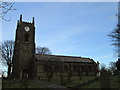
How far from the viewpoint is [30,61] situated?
1736 inches

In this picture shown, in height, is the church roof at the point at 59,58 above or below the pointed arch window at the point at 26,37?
below

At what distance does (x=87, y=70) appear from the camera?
49.2m

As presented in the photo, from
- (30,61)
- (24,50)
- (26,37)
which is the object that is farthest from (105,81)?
(26,37)

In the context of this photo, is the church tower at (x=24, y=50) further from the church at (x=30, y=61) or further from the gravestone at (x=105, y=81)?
the gravestone at (x=105, y=81)

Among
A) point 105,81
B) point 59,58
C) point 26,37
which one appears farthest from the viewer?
point 59,58

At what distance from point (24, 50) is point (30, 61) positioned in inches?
156

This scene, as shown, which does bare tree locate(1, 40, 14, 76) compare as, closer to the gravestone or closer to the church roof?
the church roof

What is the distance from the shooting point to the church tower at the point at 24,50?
4240 centimetres

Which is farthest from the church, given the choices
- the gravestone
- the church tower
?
the gravestone

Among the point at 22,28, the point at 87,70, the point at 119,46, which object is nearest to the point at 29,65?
the point at 22,28

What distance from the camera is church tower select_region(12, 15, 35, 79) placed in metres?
42.4

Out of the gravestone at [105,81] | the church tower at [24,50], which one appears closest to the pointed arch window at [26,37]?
the church tower at [24,50]

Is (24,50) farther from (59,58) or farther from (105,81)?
(105,81)

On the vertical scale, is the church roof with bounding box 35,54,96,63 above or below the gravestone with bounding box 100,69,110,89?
above
